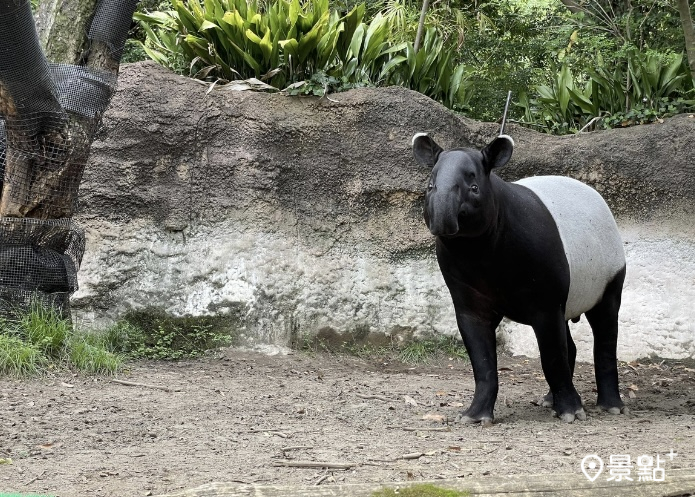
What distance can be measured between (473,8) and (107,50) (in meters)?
7.66

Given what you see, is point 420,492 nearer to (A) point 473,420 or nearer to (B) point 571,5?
(A) point 473,420

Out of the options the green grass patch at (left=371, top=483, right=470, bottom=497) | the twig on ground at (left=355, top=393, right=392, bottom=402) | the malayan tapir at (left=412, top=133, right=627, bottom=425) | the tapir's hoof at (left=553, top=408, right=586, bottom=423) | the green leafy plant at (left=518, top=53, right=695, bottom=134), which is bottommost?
the twig on ground at (left=355, top=393, right=392, bottom=402)

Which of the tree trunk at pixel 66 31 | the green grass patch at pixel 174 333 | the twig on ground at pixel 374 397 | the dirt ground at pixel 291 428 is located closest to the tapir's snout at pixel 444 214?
the dirt ground at pixel 291 428

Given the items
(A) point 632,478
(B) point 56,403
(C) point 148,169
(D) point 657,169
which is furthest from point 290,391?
(D) point 657,169

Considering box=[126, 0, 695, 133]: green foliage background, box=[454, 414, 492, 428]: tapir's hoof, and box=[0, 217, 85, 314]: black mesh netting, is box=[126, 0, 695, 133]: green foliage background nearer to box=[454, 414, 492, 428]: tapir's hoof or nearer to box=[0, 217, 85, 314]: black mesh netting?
box=[0, 217, 85, 314]: black mesh netting

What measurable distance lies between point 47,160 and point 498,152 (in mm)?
3511

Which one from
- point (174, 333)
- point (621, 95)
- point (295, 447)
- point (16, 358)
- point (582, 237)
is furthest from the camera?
point (621, 95)

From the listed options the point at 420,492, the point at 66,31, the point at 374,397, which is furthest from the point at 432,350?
the point at 420,492

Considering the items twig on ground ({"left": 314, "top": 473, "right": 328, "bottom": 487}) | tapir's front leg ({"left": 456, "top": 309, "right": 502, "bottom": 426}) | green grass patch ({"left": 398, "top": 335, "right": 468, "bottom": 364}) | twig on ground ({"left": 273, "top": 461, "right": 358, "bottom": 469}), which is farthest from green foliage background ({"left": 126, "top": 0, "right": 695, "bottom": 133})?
twig on ground ({"left": 314, "top": 473, "right": 328, "bottom": 487})

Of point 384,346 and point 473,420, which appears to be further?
point 384,346

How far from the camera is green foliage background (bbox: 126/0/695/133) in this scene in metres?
8.78

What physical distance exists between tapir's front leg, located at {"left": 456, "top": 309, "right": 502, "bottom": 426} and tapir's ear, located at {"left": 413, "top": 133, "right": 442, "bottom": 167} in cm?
94

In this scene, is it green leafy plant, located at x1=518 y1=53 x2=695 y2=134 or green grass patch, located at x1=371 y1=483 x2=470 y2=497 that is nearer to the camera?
green grass patch, located at x1=371 y1=483 x2=470 y2=497

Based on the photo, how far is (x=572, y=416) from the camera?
5582 millimetres
